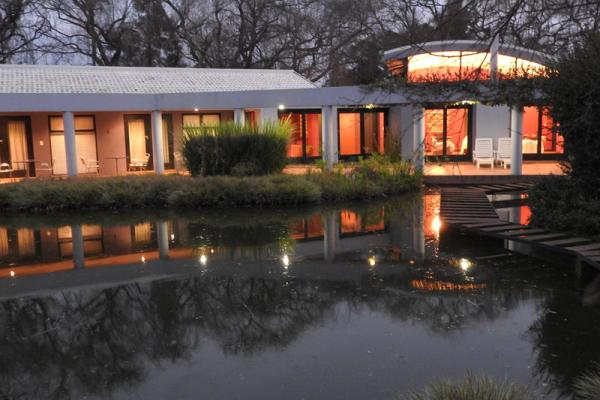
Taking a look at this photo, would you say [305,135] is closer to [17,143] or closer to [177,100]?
[177,100]

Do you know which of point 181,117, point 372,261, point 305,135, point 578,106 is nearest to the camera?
point 372,261

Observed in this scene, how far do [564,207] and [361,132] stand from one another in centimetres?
1509

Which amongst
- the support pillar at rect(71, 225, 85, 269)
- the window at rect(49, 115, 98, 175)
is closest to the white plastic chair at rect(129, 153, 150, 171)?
the window at rect(49, 115, 98, 175)

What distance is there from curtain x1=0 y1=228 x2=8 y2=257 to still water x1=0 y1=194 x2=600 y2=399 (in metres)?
0.14

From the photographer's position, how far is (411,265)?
8.20 meters

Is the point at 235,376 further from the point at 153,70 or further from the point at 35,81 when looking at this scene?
the point at 153,70

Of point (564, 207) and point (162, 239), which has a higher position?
point (564, 207)

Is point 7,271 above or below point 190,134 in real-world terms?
below

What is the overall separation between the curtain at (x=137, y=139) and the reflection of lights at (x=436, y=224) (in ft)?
46.2

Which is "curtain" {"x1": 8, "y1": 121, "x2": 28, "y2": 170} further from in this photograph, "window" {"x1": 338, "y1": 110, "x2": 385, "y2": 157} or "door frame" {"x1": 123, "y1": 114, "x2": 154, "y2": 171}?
"window" {"x1": 338, "y1": 110, "x2": 385, "y2": 157}

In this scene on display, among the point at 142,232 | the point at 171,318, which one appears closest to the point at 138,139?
the point at 142,232

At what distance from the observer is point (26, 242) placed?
10758mm

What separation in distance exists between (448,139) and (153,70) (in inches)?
512

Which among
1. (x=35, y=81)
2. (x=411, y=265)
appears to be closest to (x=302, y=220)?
(x=411, y=265)
